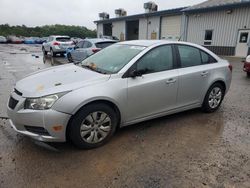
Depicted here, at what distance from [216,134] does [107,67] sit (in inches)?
87.0

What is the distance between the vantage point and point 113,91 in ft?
10.7

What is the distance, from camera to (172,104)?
13.3ft

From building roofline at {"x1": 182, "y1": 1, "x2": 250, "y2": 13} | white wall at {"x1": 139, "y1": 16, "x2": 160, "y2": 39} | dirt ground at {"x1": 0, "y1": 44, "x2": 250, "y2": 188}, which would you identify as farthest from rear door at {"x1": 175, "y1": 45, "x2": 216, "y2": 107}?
white wall at {"x1": 139, "y1": 16, "x2": 160, "y2": 39}

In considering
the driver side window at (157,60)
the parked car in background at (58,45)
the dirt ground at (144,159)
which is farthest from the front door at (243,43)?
the driver side window at (157,60)

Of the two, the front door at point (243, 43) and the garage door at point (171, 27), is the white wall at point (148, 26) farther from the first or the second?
the front door at point (243, 43)

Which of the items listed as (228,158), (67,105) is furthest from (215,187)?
(67,105)

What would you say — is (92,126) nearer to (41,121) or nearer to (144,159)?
(41,121)

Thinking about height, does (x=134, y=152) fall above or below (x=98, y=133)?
below

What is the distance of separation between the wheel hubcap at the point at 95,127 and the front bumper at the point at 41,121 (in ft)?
0.92

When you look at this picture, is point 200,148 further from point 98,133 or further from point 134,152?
point 98,133

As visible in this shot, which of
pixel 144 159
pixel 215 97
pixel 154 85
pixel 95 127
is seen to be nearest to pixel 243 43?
pixel 215 97

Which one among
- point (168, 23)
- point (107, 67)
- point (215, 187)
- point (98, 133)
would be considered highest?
point (168, 23)

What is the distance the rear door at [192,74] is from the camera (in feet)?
13.5

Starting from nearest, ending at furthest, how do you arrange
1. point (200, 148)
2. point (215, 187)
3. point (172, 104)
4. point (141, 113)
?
point (215, 187) → point (200, 148) → point (141, 113) → point (172, 104)
